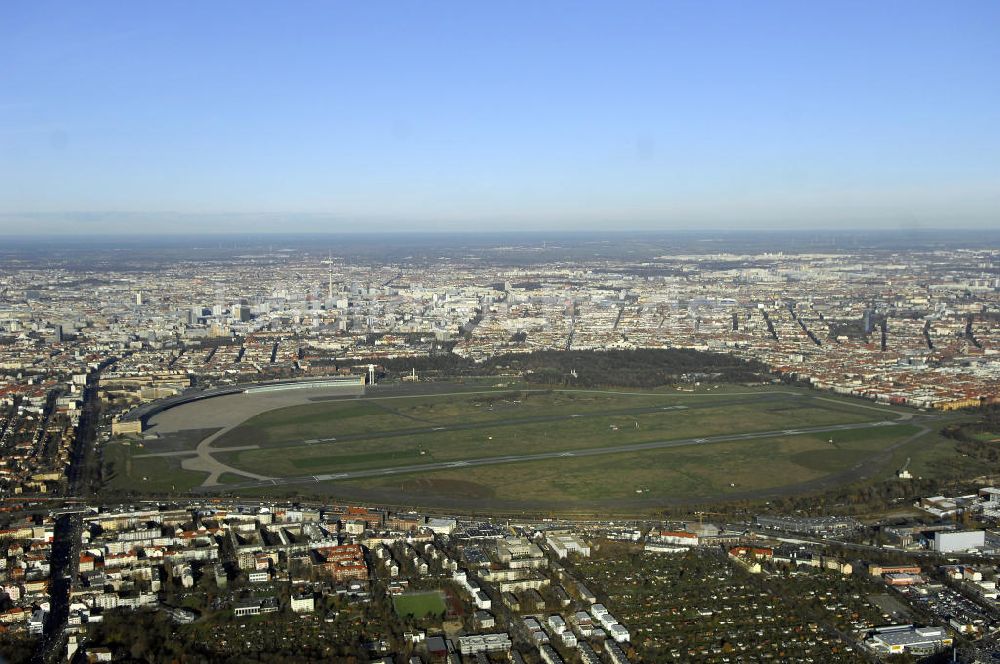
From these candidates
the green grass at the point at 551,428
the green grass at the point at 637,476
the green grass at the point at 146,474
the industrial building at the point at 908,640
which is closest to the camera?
the industrial building at the point at 908,640

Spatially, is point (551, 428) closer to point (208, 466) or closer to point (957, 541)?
point (208, 466)

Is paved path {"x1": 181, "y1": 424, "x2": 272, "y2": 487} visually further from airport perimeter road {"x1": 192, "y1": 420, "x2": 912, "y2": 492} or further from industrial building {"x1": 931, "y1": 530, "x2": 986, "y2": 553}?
industrial building {"x1": 931, "y1": 530, "x2": 986, "y2": 553}

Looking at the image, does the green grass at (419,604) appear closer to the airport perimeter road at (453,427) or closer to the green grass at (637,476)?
the green grass at (637,476)

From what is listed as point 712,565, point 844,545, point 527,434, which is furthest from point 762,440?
point 712,565

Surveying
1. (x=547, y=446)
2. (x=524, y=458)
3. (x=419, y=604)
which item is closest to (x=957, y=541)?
(x=419, y=604)

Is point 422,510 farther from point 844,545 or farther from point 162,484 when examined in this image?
point 844,545

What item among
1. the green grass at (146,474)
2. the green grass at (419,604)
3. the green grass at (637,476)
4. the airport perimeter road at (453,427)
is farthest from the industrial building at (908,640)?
the airport perimeter road at (453,427)
